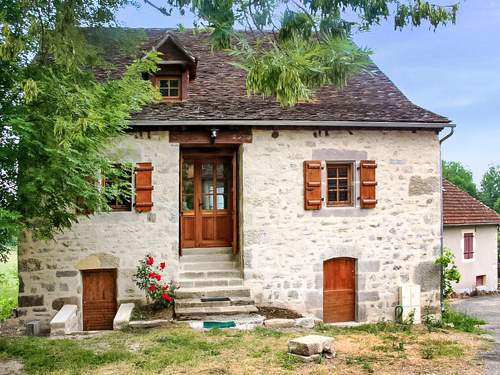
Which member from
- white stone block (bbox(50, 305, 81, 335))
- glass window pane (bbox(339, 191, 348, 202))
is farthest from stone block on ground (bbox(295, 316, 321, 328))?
white stone block (bbox(50, 305, 81, 335))

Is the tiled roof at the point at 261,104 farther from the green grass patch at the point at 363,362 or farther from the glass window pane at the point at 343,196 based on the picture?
the green grass patch at the point at 363,362

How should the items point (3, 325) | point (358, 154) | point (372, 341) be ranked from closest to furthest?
point (372, 341) < point (3, 325) < point (358, 154)

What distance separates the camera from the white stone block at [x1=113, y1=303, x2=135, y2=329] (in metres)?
9.41

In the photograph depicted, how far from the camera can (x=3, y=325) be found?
10.6 m

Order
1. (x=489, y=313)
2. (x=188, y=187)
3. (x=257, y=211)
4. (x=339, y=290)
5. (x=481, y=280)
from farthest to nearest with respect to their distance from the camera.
Result: (x=481, y=280) → (x=489, y=313) → (x=188, y=187) → (x=339, y=290) → (x=257, y=211)

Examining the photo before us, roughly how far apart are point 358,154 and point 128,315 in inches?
232

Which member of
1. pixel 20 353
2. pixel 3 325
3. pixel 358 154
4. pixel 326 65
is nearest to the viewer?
pixel 326 65

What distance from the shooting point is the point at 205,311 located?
33.3 ft

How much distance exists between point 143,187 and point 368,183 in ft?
15.9

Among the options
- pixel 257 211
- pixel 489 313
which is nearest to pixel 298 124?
pixel 257 211

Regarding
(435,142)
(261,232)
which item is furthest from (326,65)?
(435,142)

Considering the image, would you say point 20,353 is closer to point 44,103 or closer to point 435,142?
point 44,103

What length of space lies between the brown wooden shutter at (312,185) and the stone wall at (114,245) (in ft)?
8.97

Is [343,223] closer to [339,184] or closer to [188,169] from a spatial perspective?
[339,184]
